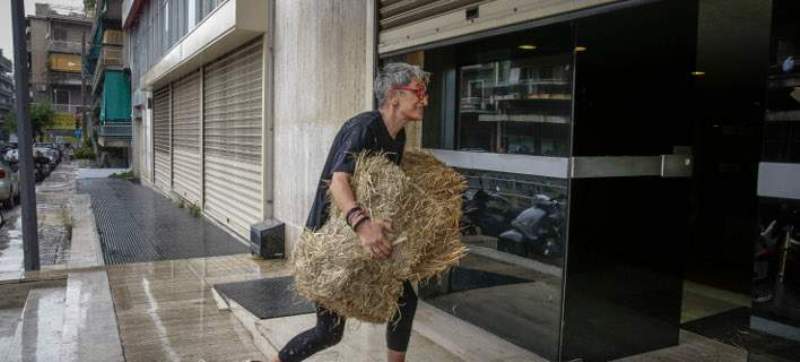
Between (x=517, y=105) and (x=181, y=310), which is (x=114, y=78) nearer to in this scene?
(x=181, y=310)

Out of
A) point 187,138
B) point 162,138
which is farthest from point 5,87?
point 187,138

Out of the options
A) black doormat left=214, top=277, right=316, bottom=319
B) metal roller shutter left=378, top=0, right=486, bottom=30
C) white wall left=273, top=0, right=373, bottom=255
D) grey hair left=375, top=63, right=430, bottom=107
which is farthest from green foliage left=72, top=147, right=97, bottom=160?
grey hair left=375, top=63, right=430, bottom=107

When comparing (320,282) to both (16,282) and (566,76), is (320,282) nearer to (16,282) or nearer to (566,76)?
(566,76)

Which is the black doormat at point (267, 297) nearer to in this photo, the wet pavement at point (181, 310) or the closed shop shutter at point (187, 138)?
the wet pavement at point (181, 310)

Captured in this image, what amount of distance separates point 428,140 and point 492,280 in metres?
1.40

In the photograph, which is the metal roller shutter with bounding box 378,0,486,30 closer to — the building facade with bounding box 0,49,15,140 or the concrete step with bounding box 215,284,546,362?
the concrete step with bounding box 215,284,546,362

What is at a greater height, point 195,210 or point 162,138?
point 162,138

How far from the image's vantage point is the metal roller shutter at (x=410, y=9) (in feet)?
16.1

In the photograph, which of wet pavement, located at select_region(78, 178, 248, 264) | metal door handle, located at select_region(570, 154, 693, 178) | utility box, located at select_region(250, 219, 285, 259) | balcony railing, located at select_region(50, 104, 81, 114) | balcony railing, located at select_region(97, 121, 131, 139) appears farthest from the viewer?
balcony railing, located at select_region(50, 104, 81, 114)

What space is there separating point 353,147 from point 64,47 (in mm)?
71437

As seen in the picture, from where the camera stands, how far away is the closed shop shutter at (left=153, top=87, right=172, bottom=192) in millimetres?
18406

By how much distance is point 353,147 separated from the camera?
9.68ft

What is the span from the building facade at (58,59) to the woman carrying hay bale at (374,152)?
66.7 metres

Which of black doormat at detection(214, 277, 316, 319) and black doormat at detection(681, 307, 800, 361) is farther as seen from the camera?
black doormat at detection(214, 277, 316, 319)
